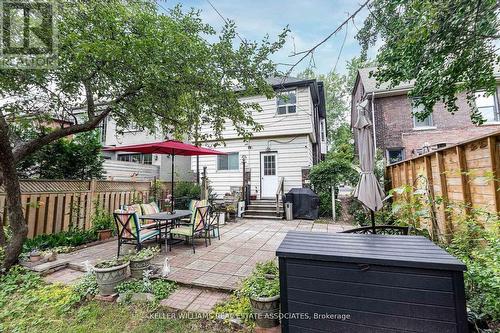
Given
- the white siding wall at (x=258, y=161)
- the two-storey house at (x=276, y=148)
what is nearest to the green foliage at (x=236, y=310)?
the two-storey house at (x=276, y=148)

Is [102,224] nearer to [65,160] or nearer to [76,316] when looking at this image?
[65,160]

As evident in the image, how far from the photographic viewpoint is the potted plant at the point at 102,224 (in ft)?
18.8

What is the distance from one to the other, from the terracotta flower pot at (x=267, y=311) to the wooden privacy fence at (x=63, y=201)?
532 centimetres

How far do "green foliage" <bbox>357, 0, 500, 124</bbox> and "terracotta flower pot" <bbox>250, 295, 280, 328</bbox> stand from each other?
3.95 m

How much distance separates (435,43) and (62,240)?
8618 millimetres

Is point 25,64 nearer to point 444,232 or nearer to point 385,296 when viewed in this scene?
point 385,296

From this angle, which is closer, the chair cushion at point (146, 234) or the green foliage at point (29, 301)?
the green foliage at point (29, 301)

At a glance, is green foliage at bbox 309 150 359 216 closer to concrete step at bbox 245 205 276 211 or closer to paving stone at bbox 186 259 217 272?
concrete step at bbox 245 205 276 211

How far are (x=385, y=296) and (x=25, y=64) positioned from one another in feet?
19.6

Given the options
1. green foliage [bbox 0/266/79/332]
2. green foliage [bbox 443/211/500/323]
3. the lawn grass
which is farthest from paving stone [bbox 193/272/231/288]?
green foliage [bbox 443/211/500/323]

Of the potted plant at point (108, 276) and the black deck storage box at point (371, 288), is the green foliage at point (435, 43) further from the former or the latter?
the potted plant at point (108, 276)

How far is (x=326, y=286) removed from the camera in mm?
1964

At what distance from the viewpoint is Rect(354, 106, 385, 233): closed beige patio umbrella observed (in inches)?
114

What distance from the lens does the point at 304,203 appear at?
28.7 ft
